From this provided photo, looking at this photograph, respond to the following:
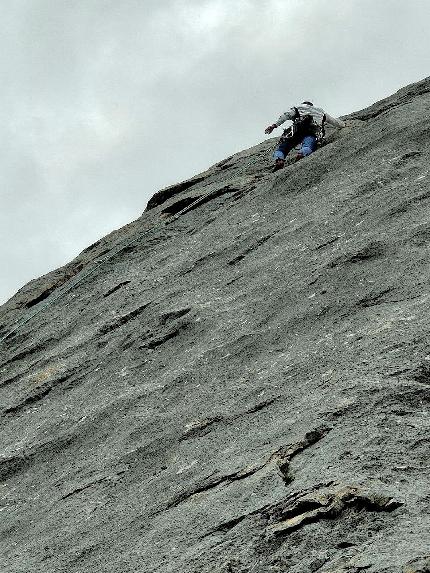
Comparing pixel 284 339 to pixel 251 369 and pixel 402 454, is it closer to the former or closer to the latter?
pixel 251 369

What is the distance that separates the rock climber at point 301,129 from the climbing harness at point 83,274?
1.14 meters

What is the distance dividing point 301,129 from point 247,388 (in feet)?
22.8

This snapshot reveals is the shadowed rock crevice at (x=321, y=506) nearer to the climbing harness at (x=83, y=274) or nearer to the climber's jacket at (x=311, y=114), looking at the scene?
the climbing harness at (x=83, y=274)

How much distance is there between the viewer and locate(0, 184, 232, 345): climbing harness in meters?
Answer: 11.5

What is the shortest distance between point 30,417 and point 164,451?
2516mm

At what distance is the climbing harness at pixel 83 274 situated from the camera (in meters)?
11.5

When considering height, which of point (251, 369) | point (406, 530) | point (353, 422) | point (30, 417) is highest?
point (30, 417)

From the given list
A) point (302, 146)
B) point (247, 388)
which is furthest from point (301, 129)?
point (247, 388)

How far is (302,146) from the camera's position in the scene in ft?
41.4

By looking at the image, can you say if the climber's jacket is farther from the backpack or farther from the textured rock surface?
the textured rock surface

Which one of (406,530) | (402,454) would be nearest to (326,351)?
(402,454)

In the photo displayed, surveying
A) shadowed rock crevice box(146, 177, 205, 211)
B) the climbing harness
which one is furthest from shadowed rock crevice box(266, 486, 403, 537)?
shadowed rock crevice box(146, 177, 205, 211)

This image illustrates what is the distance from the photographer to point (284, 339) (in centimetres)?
738

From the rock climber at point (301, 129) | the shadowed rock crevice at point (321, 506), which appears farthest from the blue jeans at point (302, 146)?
the shadowed rock crevice at point (321, 506)
